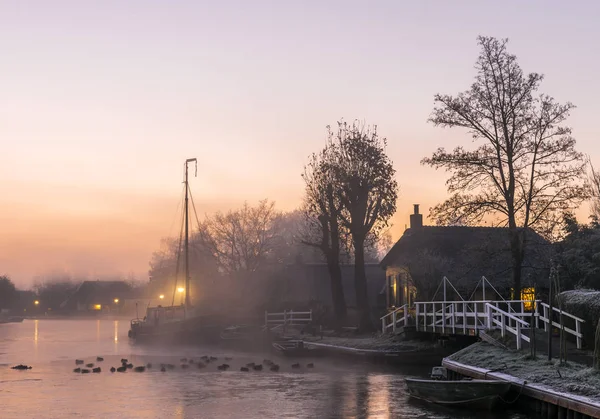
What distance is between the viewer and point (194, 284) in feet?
339

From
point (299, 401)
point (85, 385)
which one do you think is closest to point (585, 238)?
point (299, 401)

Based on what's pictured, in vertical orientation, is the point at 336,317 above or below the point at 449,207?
below

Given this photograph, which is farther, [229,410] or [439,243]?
[439,243]

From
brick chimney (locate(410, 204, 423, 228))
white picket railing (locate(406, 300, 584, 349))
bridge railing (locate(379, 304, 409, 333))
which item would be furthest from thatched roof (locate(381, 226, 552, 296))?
brick chimney (locate(410, 204, 423, 228))

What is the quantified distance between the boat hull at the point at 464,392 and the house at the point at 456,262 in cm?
1132

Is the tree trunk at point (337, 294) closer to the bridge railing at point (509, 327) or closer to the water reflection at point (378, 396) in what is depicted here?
the water reflection at point (378, 396)

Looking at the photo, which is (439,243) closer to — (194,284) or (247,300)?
(247,300)

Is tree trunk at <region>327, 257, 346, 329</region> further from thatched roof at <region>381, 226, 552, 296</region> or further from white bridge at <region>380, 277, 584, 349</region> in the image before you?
white bridge at <region>380, 277, 584, 349</region>

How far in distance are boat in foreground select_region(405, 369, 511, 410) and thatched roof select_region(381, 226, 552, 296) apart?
11.5 m

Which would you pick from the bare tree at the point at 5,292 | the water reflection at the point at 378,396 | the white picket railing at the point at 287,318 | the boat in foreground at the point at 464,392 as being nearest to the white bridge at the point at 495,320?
the boat in foreground at the point at 464,392

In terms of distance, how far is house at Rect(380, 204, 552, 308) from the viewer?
38.9 m

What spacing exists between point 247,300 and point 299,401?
51204 millimetres

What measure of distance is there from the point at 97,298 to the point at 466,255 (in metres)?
161

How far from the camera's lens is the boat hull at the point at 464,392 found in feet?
79.6
